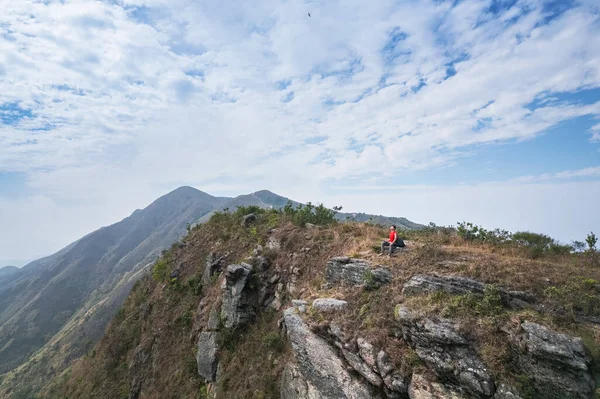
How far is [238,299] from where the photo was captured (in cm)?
1551

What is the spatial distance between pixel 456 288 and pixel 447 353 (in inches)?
89.9

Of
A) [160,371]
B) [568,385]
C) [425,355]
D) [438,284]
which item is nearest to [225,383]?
[160,371]

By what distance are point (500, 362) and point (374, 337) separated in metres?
3.43

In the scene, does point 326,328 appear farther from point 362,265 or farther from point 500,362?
point 500,362

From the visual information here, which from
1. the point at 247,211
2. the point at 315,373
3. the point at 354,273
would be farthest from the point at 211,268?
the point at 315,373

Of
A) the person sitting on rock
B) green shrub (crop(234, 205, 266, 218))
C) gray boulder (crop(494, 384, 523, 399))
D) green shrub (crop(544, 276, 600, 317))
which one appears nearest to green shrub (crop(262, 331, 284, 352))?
the person sitting on rock

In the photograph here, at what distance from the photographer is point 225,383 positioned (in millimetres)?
13617

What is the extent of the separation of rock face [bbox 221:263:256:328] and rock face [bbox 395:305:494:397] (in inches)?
363

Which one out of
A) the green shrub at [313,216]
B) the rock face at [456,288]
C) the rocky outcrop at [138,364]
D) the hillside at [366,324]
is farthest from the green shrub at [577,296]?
the rocky outcrop at [138,364]

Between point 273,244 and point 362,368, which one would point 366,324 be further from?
point 273,244

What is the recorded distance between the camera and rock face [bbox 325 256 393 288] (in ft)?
37.1

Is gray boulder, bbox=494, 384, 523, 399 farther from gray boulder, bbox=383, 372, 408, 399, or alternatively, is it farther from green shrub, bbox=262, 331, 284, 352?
green shrub, bbox=262, 331, 284, 352

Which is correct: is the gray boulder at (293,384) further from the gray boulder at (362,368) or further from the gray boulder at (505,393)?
the gray boulder at (505,393)

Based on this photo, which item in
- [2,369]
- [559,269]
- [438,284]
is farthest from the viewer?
[2,369]
